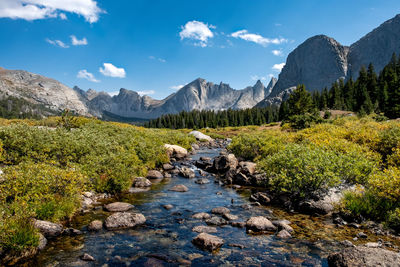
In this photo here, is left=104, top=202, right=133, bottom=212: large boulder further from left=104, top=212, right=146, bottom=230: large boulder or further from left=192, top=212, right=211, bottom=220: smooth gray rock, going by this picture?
left=192, top=212, right=211, bottom=220: smooth gray rock

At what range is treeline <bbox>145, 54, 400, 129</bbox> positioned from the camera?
6988 centimetres

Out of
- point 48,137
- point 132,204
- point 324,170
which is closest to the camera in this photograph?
point 324,170

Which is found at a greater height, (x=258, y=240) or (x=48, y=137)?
(x=48, y=137)

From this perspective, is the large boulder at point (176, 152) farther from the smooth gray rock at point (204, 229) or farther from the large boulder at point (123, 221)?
the smooth gray rock at point (204, 229)

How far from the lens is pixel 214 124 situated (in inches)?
5413

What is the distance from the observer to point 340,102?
321 feet

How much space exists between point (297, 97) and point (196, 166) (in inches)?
2444

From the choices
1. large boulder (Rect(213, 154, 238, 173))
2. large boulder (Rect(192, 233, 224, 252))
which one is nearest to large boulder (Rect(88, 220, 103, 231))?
large boulder (Rect(192, 233, 224, 252))

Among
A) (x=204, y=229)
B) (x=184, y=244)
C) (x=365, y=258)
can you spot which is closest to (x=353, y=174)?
(x=365, y=258)

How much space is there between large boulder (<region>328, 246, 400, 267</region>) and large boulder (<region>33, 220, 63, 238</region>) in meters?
11.9

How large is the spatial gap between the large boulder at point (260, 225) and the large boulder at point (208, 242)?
2.27 metres

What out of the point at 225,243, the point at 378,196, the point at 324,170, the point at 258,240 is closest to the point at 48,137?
the point at 225,243

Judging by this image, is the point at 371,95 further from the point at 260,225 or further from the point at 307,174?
the point at 260,225

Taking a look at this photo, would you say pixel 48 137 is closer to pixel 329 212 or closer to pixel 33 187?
pixel 33 187
